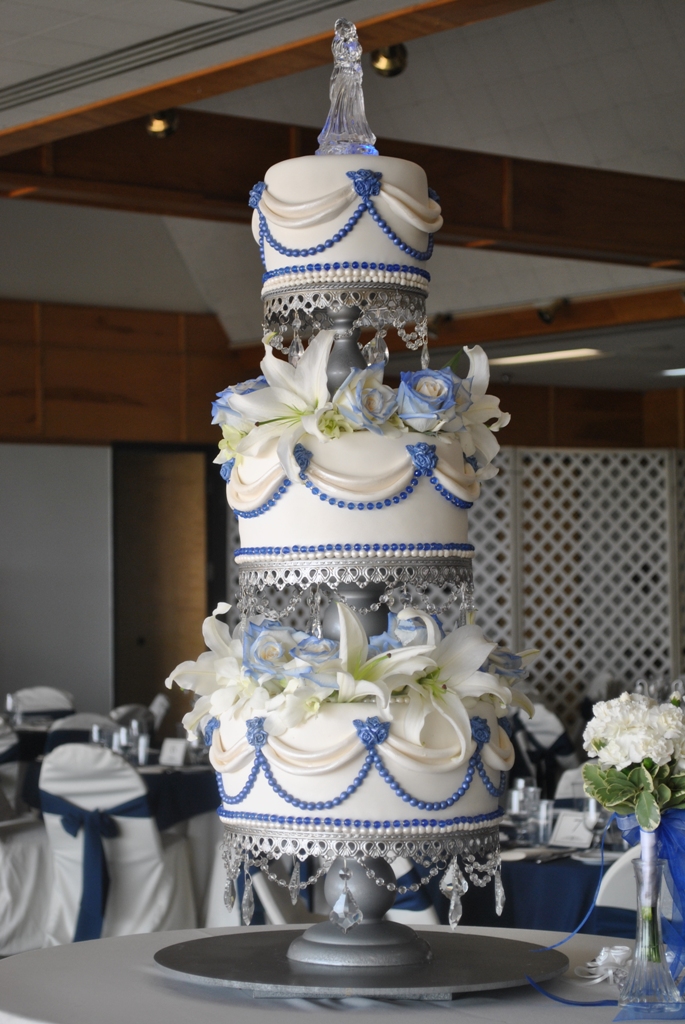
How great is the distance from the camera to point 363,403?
1.99m

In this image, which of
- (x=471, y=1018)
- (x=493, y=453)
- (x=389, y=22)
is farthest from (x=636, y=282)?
(x=471, y=1018)

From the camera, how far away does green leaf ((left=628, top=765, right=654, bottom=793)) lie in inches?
73.4

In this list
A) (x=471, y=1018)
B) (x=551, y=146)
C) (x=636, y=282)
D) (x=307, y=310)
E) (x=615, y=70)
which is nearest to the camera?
(x=471, y=1018)

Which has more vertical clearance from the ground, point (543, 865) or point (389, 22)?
point (389, 22)

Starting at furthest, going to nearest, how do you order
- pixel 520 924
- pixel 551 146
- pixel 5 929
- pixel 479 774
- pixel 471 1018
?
pixel 551 146 → pixel 5 929 → pixel 520 924 → pixel 479 774 → pixel 471 1018

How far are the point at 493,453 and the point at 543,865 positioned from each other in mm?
2254

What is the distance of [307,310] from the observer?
2.15 m

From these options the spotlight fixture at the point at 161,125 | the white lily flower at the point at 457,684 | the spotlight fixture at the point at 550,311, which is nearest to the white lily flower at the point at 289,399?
the white lily flower at the point at 457,684

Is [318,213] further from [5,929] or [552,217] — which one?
[552,217]

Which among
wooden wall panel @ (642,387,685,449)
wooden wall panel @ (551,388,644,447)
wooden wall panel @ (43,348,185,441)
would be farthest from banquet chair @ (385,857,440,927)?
wooden wall panel @ (642,387,685,449)

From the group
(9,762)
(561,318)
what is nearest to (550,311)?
(561,318)

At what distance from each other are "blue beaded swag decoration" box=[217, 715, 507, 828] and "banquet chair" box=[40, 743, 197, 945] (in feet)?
9.53

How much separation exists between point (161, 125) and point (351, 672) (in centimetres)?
406

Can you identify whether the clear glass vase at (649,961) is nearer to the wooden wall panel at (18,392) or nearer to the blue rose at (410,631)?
the blue rose at (410,631)
